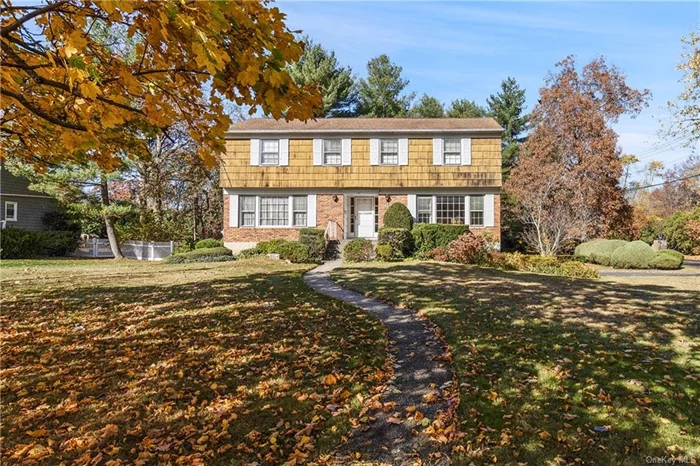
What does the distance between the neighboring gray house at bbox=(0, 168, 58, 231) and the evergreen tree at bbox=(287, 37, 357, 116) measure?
18404 mm

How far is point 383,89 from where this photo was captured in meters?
35.1

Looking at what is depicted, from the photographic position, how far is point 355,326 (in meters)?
6.02

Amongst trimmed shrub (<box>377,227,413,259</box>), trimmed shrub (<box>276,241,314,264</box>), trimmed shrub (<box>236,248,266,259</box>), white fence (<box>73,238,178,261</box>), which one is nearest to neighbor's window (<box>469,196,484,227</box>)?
trimmed shrub (<box>377,227,413,259</box>)

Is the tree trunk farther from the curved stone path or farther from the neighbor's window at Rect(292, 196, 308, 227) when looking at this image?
the curved stone path

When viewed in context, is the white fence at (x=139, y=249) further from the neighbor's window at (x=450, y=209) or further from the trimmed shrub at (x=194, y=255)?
the neighbor's window at (x=450, y=209)

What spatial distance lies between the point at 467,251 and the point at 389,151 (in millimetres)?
6940

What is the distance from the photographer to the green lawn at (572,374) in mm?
2859

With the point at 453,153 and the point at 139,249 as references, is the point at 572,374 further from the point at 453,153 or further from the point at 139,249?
the point at 139,249

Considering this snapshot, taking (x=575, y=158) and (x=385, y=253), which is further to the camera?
(x=575, y=158)

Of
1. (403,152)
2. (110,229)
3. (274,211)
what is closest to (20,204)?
(110,229)

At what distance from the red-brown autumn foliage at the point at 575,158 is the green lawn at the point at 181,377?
17.1 meters

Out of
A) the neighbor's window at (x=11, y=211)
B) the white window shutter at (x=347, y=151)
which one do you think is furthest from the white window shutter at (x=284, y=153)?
the neighbor's window at (x=11, y=211)

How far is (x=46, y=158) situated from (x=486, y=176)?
55.7 feet

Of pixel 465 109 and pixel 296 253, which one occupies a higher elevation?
pixel 465 109
